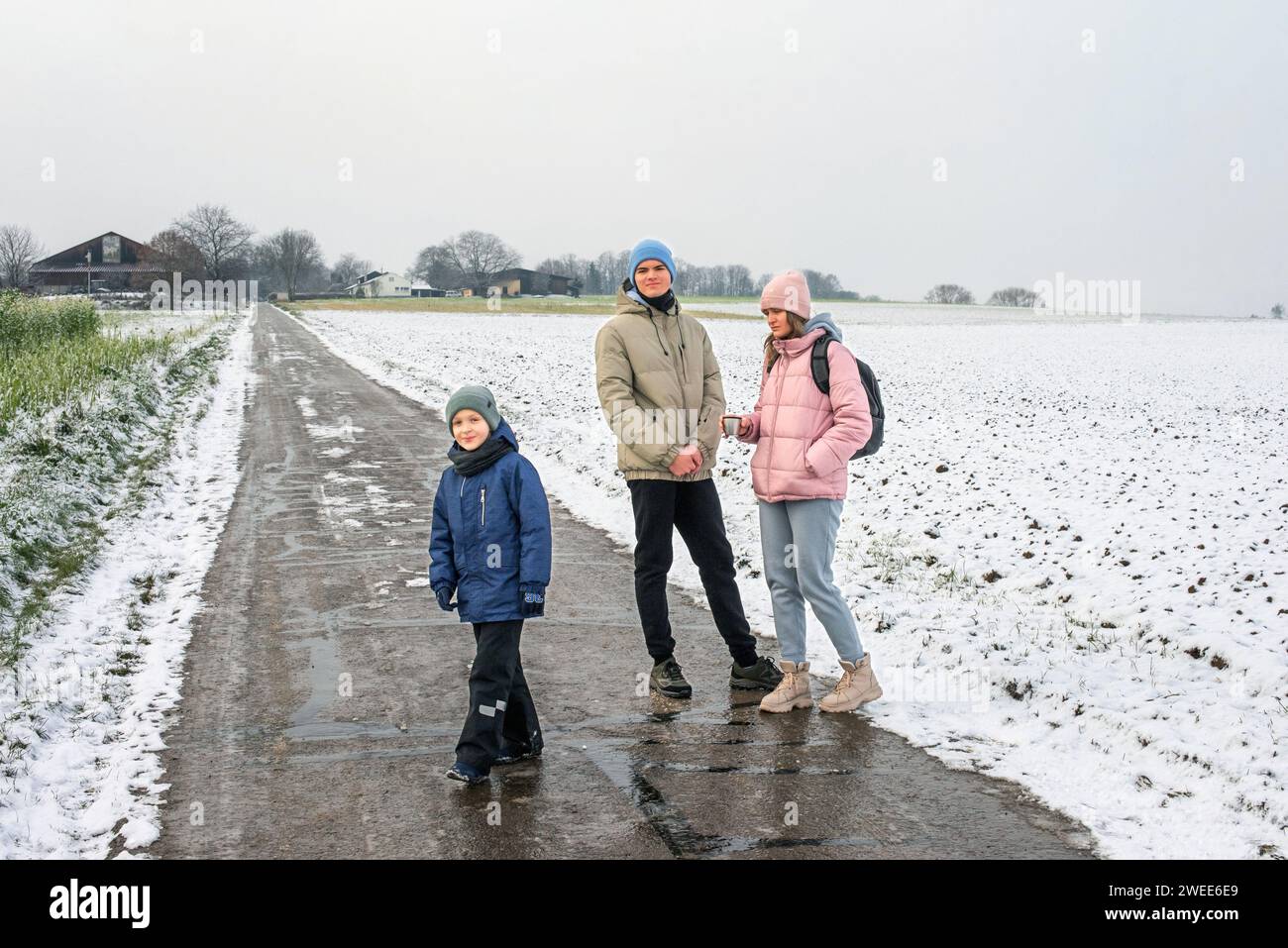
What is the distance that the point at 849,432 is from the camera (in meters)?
4.88

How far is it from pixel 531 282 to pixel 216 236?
36.7m

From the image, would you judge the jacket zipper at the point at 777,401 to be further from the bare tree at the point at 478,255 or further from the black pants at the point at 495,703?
the bare tree at the point at 478,255

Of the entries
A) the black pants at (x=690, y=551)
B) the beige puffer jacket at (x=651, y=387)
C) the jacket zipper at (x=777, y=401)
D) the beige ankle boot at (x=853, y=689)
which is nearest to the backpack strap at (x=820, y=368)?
the jacket zipper at (x=777, y=401)

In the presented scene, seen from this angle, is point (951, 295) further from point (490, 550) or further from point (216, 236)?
point (490, 550)

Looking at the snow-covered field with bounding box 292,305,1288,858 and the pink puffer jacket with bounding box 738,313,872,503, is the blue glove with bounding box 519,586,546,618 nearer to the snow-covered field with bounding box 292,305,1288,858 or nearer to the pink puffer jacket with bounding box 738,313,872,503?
the pink puffer jacket with bounding box 738,313,872,503

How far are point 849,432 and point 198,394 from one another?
1733 cm

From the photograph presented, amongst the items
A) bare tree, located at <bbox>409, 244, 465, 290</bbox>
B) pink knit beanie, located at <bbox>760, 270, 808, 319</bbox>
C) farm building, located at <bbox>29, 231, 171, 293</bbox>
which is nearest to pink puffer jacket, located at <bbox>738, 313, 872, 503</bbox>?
pink knit beanie, located at <bbox>760, 270, 808, 319</bbox>

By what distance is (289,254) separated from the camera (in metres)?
132

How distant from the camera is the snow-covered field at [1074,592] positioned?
14.1 ft

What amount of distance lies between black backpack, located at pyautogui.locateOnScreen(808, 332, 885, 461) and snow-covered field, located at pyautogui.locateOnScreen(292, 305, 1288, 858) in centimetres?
132

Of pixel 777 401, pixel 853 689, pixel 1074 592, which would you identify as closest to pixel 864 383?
pixel 777 401
